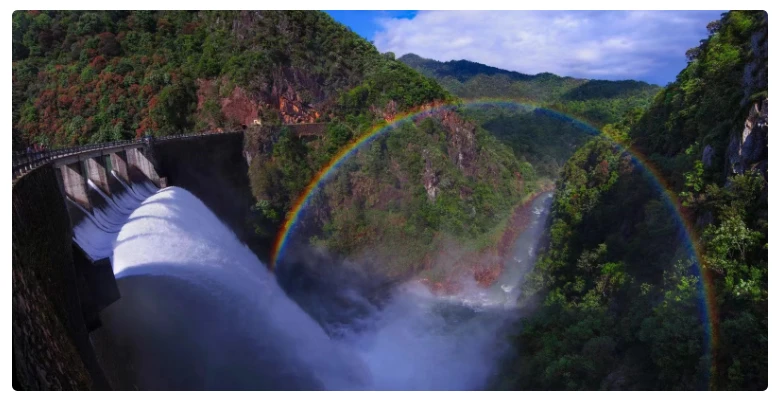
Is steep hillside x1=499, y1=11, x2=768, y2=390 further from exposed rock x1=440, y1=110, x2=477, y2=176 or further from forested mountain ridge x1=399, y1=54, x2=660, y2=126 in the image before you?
forested mountain ridge x1=399, y1=54, x2=660, y2=126

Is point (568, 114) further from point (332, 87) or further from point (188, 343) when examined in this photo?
point (188, 343)

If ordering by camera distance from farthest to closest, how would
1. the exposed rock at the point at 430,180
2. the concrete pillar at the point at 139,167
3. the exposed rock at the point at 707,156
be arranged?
1. the exposed rock at the point at 430,180
2. the concrete pillar at the point at 139,167
3. the exposed rock at the point at 707,156

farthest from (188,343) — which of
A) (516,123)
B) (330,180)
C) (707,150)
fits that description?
(516,123)

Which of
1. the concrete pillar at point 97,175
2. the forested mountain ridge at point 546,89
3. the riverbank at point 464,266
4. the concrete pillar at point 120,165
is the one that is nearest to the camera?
the concrete pillar at point 97,175

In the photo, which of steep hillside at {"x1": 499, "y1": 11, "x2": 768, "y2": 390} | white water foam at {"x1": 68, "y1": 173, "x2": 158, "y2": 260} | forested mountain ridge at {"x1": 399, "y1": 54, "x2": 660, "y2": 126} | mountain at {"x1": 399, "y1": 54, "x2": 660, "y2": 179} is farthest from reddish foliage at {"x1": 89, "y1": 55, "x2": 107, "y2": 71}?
forested mountain ridge at {"x1": 399, "y1": 54, "x2": 660, "y2": 126}

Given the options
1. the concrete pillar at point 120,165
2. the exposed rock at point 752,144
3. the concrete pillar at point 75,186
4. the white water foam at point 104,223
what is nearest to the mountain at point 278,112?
the concrete pillar at point 120,165

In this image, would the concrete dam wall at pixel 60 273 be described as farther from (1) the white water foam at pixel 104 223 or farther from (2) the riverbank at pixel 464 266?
(2) the riverbank at pixel 464 266

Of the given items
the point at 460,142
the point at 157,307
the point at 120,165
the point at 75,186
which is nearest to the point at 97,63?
the point at 120,165

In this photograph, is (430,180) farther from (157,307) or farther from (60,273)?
(60,273)
